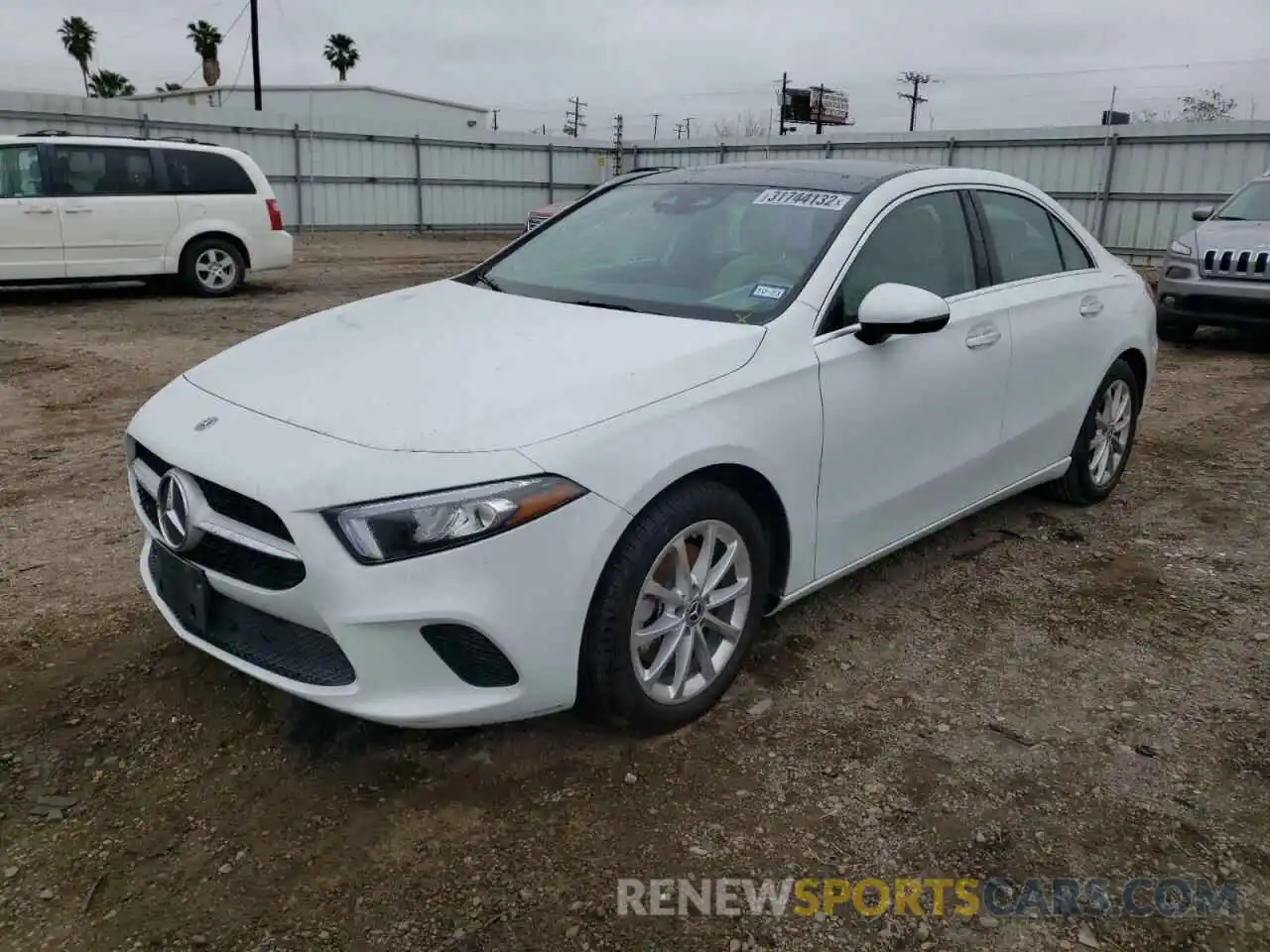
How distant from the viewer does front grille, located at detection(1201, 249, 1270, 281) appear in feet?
29.5

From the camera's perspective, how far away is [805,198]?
11.8 feet

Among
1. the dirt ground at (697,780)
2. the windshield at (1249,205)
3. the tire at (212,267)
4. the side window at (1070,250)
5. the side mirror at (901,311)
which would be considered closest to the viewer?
the dirt ground at (697,780)

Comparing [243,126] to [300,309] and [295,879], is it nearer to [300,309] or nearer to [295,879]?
[300,309]

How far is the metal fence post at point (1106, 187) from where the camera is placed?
1823cm

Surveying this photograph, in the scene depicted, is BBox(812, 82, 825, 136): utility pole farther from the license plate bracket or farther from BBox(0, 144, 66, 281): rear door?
the license plate bracket

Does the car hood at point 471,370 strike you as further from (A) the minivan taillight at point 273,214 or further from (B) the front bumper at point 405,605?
(A) the minivan taillight at point 273,214

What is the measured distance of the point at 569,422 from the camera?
8.20 ft

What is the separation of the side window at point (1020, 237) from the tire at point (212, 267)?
385 inches

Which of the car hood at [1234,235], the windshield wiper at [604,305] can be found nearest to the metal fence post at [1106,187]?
the car hood at [1234,235]

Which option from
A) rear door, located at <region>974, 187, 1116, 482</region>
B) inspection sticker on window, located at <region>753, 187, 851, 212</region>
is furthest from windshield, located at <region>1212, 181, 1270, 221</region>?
Answer: inspection sticker on window, located at <region>753, 187, 851, 212</region>

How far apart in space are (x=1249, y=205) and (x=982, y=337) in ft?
25.7

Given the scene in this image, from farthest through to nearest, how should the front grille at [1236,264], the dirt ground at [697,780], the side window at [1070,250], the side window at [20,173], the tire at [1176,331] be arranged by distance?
1. the side window at [20,173]
2. the tire at [1176,331]
3. the front grille at [1236,264]
4. the side window at [1070,250]
5. the dirt ground at [697,780]

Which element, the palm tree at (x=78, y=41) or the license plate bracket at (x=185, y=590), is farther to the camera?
the palm tree at (x=78, y=41)

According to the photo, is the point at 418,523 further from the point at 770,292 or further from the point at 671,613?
the point at 770,292
